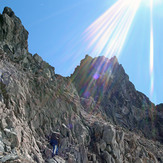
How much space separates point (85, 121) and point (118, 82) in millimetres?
53718

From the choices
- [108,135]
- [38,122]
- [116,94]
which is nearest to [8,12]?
[38,122]

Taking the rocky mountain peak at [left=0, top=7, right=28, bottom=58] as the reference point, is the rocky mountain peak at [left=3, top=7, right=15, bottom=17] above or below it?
above

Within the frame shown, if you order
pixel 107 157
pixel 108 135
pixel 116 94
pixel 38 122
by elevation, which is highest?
pixel 116 94

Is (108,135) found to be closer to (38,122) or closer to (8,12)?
(38,122)

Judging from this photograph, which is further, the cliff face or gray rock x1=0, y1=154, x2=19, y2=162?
the cliff face

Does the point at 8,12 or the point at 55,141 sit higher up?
the point at 8,12

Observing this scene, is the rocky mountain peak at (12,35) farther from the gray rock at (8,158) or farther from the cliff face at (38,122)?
the gray rock at (8,158)

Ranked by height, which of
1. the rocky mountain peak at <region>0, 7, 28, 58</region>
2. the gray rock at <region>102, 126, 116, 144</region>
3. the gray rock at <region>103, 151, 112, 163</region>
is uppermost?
the rocky mountain peak at <region>0, 7, 28, 58</region>

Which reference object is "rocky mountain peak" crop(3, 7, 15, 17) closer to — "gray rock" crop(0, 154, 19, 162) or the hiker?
the hiker

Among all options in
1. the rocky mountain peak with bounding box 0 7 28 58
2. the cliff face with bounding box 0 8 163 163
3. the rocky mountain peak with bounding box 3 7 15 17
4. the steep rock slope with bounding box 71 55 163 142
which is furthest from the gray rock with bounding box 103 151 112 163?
the rocky mountain peak with bounding box 3 7 15 17

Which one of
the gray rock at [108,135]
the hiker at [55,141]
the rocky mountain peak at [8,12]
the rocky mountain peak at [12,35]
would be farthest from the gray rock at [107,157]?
the rocky mountain peak at [8,12]

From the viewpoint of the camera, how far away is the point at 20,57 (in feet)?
151

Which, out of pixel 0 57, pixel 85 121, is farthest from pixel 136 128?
pixel 0 57

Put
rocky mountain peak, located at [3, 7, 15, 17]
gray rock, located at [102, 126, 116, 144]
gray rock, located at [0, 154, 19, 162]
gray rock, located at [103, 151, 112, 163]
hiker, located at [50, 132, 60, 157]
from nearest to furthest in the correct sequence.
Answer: gray rock, located at [0, 154, 19, 162], hiker, located at [50, 132, 60, 157], gray rock, located at [103, 151, 112, 163], gray rock, located at [102, 126, 116, 144], rocky mountain peak, located at [3, 7, 15, 17]
